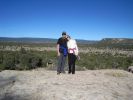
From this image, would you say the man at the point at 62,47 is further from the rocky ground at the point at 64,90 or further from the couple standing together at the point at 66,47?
the rocky ground at the point at 64,90

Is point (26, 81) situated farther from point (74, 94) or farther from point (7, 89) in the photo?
point (74, 94)

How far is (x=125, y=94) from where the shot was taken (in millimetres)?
8156

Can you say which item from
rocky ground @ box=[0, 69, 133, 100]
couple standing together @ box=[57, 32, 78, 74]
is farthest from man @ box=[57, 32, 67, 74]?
rocky ground @ box=[0, 69, 133, 100]

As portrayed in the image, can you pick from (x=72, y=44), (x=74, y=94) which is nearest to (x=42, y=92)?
(x=74, y=94)

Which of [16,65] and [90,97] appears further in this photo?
[16,65]

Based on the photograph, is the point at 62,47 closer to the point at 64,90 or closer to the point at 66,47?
the point at 66,47

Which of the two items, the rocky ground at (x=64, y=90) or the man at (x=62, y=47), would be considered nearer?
the rocky ground at (x=64, y=90)

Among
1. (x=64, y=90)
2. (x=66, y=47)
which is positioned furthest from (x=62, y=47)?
(x=64, y=90)

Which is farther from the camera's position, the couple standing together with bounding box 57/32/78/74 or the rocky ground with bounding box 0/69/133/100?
the couple standing together with bounding box 57/32/78/74

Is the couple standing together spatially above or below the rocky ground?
above

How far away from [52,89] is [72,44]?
373cm

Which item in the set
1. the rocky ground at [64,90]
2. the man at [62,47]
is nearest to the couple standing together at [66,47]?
the man at [62,47]

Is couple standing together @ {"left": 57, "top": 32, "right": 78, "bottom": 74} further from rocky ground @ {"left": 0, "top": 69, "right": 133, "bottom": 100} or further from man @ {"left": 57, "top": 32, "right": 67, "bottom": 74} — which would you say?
rocky ground @ {"left": 0, "top": 69, "right": 133, "bottom": 100}

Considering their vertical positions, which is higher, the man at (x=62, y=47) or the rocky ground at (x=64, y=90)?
the man at (x=62, y=47)
